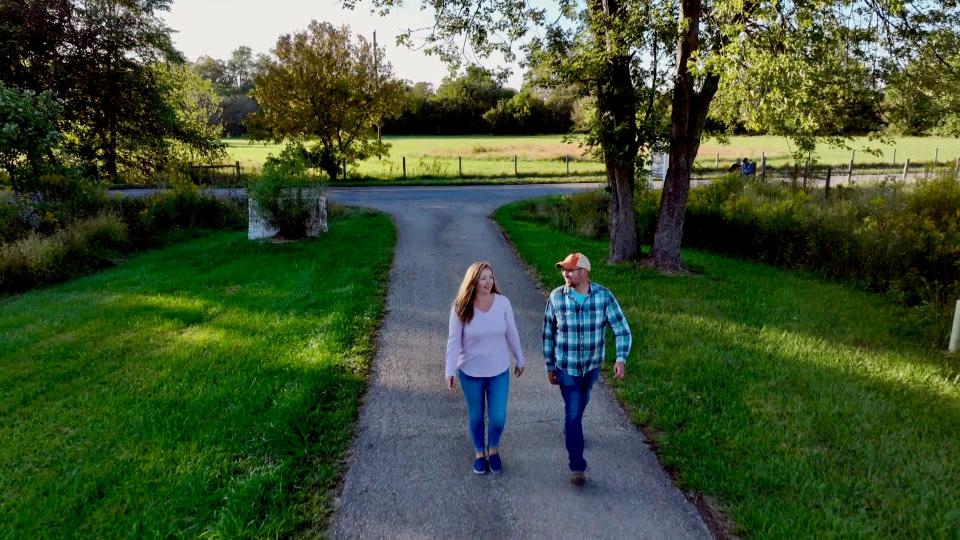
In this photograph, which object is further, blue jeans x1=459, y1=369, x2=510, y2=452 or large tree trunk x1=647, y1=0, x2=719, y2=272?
large tree trunk x1=647, y1=0, x2=719, y2=272

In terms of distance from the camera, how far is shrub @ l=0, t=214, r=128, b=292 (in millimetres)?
10633

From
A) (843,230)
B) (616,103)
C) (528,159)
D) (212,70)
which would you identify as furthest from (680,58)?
(212,70)

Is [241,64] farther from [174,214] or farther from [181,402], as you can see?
[181,402]

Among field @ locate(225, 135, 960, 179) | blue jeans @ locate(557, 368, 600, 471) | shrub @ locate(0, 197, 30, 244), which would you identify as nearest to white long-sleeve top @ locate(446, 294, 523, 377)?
blue jeans @ locate(557, 368, 600, 471)

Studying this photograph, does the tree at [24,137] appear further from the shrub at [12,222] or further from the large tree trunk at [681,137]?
the large tree trunk at [681,137]

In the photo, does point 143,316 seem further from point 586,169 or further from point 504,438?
point 586,169

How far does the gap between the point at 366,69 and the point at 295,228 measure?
1478cm

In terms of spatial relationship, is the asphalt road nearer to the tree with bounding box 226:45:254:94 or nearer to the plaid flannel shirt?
the plaid flannel shirt

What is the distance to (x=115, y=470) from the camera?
4281 mm

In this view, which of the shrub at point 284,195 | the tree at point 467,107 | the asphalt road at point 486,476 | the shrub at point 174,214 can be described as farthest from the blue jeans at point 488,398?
the tree at point 467,107

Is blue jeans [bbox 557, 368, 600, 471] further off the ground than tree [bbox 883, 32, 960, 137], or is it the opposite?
tree [bbox 883, 32, 960, 137]

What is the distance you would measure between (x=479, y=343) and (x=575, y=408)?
2.86 ft

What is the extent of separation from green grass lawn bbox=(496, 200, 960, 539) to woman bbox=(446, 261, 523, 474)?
1505 millimetres

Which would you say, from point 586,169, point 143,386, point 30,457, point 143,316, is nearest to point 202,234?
point 143,316
